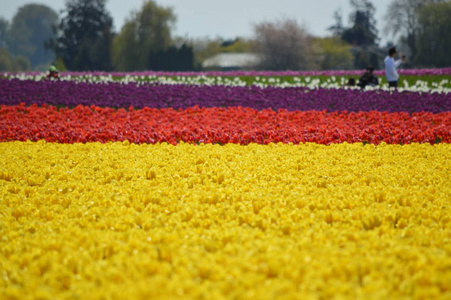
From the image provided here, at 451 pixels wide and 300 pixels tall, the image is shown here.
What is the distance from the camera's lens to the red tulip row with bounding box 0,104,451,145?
933 centimetres

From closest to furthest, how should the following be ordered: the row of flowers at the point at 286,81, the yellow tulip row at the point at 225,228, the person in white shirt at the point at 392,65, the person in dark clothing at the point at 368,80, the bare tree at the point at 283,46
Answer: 1. the yellow tulip row at the point at 225,228
2. the person in white shirt at the point at 392,65
3. the person in dark clothing at the point at 368,80
4. the row of flowers at the point at 286,81
5. the bare tree at the point at 283,46

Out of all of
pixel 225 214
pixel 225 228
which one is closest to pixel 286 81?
pixel 225 214

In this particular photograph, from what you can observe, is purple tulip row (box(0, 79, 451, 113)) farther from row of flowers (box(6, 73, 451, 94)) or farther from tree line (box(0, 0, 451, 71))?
tree line (box(0, 0, 451, 71))

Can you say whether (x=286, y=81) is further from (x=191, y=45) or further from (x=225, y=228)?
(x=191, y=45)

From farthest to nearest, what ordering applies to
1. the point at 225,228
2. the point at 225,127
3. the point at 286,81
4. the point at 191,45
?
the point at 191,45
the point at 286,81
the point at 225,127
the point at 225,228

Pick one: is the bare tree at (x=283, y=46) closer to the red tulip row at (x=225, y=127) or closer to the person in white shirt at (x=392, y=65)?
the person in white shirt at (x=392, y=65)

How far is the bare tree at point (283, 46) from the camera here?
48812 mm

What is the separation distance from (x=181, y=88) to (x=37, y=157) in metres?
11.9

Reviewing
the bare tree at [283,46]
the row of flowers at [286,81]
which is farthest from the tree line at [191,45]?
the row of flowers at [286,81]

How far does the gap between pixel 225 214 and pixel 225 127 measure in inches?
242

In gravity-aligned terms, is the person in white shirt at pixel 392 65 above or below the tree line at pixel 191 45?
below

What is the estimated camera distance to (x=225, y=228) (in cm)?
397

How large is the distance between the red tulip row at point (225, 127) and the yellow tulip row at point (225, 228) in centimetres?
223

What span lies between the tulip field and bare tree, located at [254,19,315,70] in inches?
1563
